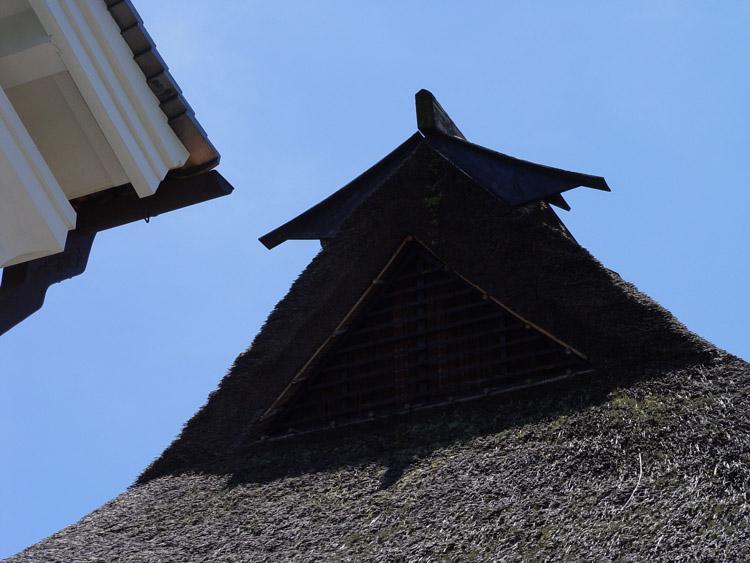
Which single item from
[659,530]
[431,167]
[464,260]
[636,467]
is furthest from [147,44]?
[431,167]

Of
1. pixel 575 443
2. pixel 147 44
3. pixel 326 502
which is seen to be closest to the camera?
pixel 147 44

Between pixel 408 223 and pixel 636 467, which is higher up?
pixel 408 223

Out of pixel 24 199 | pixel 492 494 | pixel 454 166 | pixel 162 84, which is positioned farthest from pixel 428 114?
pixel 24 199

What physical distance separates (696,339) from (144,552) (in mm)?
2951

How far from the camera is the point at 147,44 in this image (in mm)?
3529

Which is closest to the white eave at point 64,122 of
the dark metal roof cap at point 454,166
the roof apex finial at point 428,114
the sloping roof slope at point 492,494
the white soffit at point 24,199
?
the white soffit at point 24,199

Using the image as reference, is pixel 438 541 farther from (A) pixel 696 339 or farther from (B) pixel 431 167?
(B) pixel 431 167

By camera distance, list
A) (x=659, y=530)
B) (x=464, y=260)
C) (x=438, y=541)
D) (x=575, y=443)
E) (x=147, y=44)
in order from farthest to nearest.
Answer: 1. (x=464, y=260)
2. (x=575, y=443)
3. (x=438, y=541)
4. (x=659, y=530)
5. (x=147, y=44)

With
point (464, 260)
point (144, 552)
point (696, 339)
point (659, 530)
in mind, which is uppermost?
point (464, 260)

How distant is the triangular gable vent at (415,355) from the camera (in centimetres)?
690

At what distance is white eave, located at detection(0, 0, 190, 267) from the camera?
10.5 feet

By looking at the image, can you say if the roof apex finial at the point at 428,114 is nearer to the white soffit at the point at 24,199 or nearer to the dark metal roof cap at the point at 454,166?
the dark metal roof cap at the point at 454,166

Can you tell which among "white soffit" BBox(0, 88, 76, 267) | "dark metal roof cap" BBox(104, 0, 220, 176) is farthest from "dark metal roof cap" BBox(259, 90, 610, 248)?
"white soffit" BBox(0, 88, 76, 267)

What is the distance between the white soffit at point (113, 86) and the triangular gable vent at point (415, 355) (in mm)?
3486
